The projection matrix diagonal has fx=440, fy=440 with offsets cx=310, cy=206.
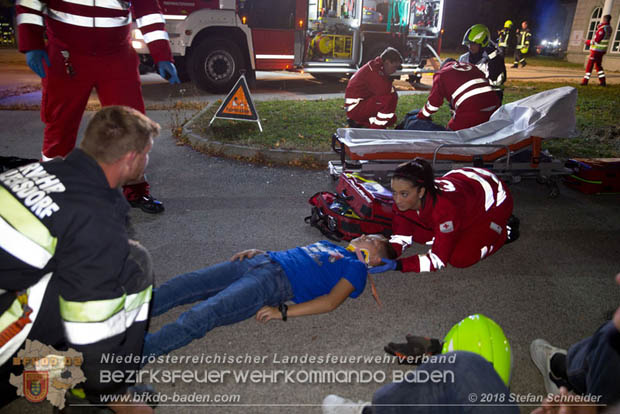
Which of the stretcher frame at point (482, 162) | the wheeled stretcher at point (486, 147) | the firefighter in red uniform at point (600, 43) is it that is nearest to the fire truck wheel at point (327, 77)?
the firefighter in red uniform at point (600, 43)

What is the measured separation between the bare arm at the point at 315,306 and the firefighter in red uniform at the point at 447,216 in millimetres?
447

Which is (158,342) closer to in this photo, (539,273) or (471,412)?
(471,412)

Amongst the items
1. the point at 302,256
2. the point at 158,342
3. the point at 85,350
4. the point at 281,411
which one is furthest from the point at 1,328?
the point at 302,256

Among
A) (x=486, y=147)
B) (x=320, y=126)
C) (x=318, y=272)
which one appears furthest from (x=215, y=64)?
(x=318, y=272)

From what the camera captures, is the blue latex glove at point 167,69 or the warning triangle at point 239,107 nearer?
the blue latex glove at point 167,69

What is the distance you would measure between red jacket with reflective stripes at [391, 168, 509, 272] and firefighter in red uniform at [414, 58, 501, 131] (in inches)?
98.3

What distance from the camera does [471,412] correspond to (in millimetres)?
1691

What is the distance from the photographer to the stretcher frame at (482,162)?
4.83 meters

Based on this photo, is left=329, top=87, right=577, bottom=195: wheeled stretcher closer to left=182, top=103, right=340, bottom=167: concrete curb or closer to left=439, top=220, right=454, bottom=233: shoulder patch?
left=182, top=103, right=340, bottom=167: concrete curb

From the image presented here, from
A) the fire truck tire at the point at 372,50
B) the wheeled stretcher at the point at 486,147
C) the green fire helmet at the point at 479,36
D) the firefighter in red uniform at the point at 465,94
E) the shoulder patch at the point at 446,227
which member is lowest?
the shoulder patch at the point at 446,227

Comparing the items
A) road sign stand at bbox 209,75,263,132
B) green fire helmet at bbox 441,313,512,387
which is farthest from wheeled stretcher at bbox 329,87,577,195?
green fire helmet at bbox 441,313,512,387

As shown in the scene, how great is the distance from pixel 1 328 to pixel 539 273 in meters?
3.61

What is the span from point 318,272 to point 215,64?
29.0 feet

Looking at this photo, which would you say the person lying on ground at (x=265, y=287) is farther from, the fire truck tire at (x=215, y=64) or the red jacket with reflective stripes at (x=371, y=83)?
the fire truck tire at (x=215, y=64)
